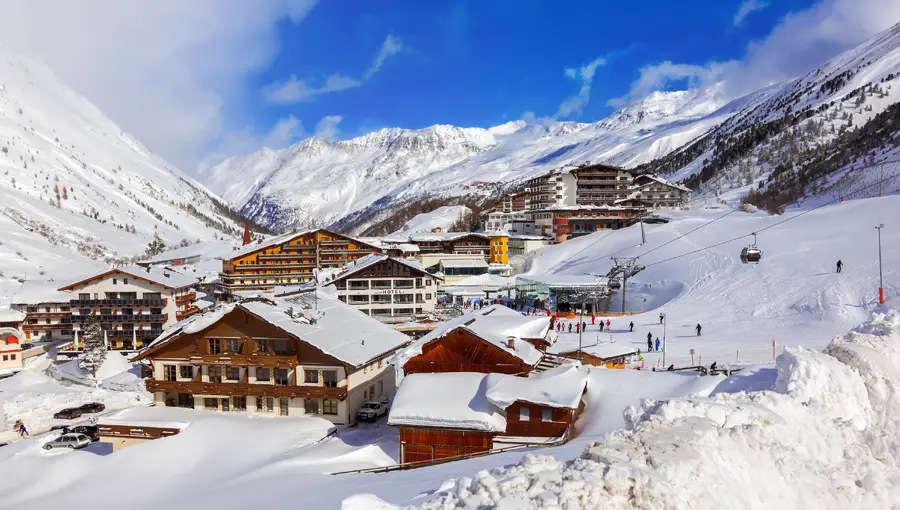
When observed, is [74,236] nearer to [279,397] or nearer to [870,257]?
[279,397]

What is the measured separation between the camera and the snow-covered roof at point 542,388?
73.3 ft

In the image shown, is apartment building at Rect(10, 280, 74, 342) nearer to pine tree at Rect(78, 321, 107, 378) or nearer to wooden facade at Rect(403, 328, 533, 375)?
pine tree at Rect(78, 321, 107, 378)

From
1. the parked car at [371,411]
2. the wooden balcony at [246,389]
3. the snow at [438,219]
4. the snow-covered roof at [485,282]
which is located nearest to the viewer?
the wooden balcony at [246,389]

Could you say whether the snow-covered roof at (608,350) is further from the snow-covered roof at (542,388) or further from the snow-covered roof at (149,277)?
the snow-covered roof at (149,277)

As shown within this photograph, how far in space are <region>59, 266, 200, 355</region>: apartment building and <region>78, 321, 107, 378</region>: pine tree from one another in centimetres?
638

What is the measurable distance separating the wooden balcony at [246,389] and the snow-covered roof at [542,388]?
10109 mm

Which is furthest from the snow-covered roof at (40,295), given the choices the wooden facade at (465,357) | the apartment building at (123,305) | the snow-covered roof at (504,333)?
the wooden facade at (465,357)

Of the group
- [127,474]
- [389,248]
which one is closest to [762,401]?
[127,474]

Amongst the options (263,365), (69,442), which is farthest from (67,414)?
(263,365)

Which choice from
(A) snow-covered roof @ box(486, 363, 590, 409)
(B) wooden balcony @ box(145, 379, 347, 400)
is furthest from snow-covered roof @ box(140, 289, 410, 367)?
(A) snow-covered roof @ box(486, 363, 590, 409)

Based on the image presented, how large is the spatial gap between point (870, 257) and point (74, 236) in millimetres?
182446

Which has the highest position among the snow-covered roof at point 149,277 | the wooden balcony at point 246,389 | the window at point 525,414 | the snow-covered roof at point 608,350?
the snow-covered roof at point 149,277

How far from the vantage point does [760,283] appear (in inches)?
1950

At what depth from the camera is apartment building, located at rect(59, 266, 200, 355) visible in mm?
67188
